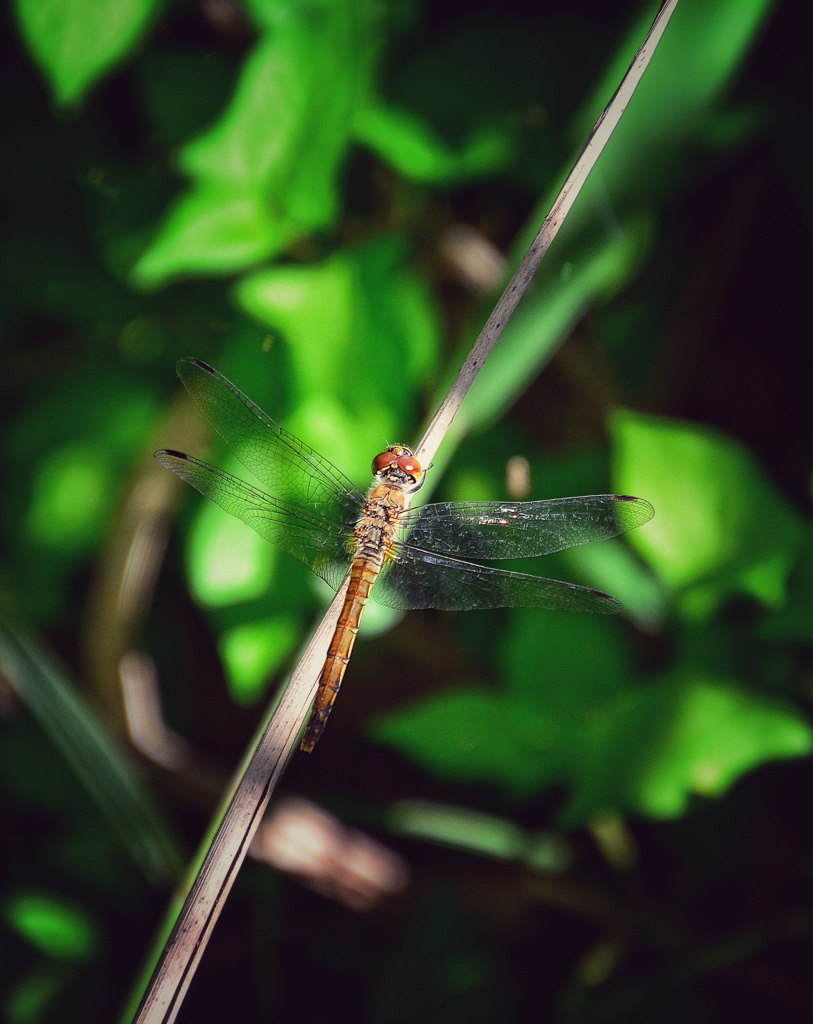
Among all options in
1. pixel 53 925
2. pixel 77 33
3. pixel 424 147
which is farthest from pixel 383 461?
pixel 53 925

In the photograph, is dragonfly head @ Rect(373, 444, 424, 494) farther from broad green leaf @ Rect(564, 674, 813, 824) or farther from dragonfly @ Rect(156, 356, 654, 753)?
broad green leaf @ Rect(564, 674, 813, 824)

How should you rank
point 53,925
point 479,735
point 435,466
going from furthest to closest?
point 53,925
point 479,735
point 435,466

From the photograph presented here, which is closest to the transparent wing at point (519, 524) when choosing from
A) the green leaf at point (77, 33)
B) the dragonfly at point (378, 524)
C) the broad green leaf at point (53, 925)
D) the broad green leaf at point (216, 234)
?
the dragonfly at point (378, 524)

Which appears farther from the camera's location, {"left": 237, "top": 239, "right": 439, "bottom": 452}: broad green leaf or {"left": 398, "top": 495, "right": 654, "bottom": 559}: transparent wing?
{"left": 237, "top": 239, "right": 439, "bottom": 452}: broad green leaf

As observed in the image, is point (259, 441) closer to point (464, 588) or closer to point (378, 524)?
point (378, 524)

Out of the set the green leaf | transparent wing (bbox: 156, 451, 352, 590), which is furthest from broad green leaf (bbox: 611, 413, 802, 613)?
the green leaf

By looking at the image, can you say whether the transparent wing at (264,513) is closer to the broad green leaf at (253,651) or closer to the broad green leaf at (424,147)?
the broad green leaf at (253,651)

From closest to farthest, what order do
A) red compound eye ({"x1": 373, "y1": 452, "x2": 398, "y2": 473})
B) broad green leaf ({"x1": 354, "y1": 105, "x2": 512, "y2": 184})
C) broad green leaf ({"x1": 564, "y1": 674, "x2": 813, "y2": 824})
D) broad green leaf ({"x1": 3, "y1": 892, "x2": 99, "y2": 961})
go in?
broad green leaf ({"x1": 564, "y1": 674, "x2": 813, "y2": 824}) → red compound eye ({"x1": 373, "y1": 452, "x2": 398, "y2": 473}) → broad green leaf ({"x1": 354, "y1": 105, "x2": 512, "y2": 184}) → broad green leaf ({"x1": 3, "y1": 892, "x2": 99, "y2": 961})
